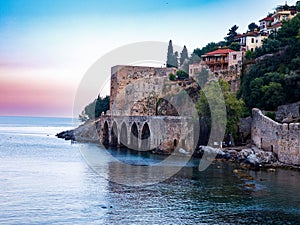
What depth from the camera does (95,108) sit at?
7719 centimetres

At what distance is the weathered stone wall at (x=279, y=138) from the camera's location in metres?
28.3

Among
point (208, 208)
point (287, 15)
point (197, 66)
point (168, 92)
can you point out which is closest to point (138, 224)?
point (208, 208)

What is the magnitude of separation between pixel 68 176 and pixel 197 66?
119ft

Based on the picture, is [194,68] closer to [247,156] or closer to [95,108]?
[95,108]

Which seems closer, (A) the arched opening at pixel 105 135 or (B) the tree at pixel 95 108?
(A) the arched opening at pixel 105 135

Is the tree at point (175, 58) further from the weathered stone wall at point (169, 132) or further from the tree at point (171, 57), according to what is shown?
the weathered stone wall at point (169, 132)

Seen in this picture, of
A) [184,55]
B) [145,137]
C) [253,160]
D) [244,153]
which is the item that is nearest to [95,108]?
[184,55]

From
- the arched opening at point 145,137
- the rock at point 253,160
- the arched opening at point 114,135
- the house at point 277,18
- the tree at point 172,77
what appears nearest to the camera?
the rock at point 253,160

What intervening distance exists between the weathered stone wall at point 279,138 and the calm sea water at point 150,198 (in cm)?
Result: 223

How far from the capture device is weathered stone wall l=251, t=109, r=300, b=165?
28.3 meters

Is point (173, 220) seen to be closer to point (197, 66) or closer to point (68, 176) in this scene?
point (68, 176)

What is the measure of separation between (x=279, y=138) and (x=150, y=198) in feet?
44.1

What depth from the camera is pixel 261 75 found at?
1718 inches

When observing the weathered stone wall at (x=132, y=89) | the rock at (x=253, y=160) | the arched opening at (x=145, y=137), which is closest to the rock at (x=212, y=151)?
the rock at (x=253, y=160)
